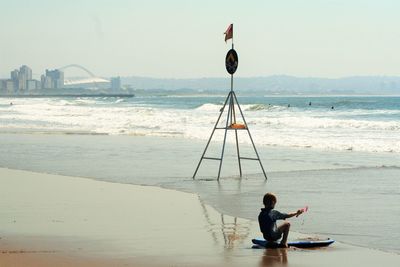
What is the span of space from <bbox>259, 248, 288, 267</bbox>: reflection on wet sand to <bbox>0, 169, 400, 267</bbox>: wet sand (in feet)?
0.03

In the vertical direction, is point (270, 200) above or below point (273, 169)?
above

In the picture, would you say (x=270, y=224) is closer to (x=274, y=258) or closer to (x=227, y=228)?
(x=274, y=258)

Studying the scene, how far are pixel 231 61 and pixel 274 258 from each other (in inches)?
324

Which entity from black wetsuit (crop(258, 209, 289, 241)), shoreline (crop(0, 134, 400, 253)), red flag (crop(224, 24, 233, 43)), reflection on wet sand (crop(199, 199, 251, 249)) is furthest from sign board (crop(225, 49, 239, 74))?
black wetsuit (crop(258, 209, 289, 241))

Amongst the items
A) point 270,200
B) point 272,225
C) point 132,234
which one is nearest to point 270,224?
point 272,225

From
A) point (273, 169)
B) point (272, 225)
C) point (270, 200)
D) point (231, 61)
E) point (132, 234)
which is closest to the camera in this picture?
point (272, 225)

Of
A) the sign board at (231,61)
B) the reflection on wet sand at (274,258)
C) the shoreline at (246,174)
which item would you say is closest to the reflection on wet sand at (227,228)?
the shoreline at (246,174)

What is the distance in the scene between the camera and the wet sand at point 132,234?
913cm

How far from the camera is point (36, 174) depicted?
18.4 metres

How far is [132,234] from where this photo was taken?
35.0 ft

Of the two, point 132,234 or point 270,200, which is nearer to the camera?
point 270,200

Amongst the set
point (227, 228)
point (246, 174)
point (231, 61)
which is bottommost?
point (246, 174)

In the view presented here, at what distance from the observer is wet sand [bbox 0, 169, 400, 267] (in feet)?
30.0

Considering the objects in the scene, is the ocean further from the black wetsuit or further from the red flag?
the red flag
